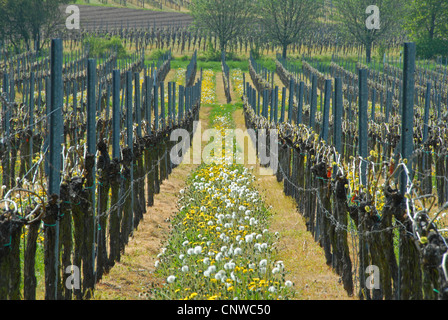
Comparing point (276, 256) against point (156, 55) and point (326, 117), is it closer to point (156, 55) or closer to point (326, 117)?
point (326, 117)

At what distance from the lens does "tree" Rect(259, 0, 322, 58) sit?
99.4m

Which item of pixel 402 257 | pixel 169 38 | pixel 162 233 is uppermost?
pixel 169 38

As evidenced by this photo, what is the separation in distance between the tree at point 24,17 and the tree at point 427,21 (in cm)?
4919

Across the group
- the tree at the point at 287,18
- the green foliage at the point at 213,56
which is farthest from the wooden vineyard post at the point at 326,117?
the tree at the point at 287,18

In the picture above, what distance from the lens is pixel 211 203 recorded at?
16344 millimetres

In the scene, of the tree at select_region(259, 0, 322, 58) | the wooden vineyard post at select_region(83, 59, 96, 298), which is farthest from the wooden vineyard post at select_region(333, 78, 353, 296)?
the tree at select_region(259, 0, 322, 58)

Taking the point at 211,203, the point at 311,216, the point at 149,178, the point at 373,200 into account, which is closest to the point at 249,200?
the point at 211,203

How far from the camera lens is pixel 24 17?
7569 centimetres

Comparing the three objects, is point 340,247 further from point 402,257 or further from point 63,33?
point 63,33

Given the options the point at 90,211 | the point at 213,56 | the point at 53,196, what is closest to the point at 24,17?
the point at 213,56

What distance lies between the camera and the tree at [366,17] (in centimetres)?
9481

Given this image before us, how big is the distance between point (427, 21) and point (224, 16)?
32076mm

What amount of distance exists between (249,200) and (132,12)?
117402 mm

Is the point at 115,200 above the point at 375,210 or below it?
below
